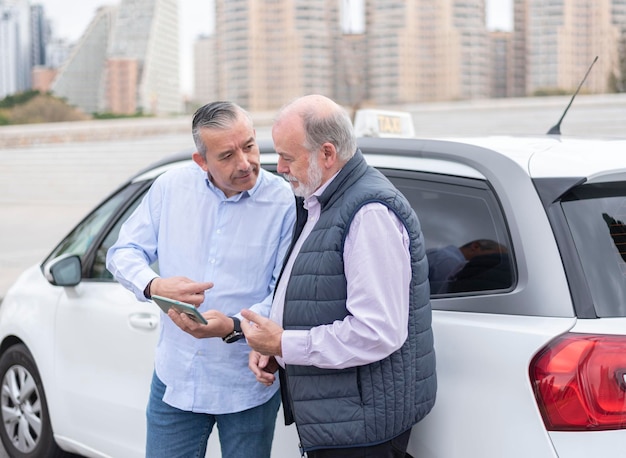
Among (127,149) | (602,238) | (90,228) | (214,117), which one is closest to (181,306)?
(214,117)

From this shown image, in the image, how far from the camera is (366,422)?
1.98m

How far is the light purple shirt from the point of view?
1.92 metres

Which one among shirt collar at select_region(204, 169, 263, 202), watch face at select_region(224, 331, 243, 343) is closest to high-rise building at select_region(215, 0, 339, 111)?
shirt collar at select_region(204, 169, 263, 202)

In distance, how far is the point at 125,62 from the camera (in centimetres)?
11681

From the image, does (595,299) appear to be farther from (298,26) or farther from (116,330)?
(298,26)

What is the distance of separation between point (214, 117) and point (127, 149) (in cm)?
4178

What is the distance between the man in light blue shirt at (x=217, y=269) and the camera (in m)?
2.39

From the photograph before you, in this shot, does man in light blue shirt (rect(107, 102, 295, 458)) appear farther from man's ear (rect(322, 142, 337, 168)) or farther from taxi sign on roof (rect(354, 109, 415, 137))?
taxi sign on roof (rect(354, 109, 415, 137))

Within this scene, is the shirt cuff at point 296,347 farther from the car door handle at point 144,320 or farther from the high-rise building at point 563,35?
the high-rise building at point 563,35

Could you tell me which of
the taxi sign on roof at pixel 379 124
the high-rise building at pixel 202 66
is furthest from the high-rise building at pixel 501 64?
the taxi sign on roof at pixel 379 124

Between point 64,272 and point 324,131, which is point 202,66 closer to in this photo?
point 64,272

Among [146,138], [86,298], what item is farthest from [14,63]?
[86,298]

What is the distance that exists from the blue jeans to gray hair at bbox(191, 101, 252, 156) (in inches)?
29.7

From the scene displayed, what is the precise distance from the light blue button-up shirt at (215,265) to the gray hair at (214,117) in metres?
0.17
